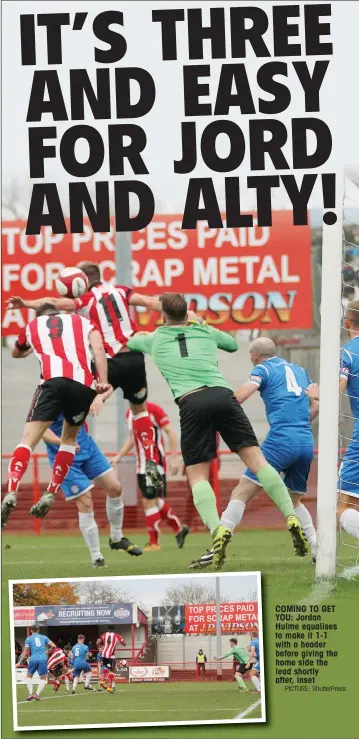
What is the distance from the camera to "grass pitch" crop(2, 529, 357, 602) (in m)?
7.66

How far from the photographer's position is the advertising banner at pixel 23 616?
592cm

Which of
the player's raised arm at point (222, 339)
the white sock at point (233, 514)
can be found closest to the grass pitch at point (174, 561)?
the white sock at point (233, 514)

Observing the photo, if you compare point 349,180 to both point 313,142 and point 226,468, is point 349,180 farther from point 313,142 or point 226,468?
point 226,468

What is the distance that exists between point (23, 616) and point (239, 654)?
107 cm

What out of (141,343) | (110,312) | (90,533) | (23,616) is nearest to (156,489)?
(90,533)

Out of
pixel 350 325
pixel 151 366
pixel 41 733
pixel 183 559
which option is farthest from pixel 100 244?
pixel 41 733

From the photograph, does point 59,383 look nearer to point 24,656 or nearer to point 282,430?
point 282,430

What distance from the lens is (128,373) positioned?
29.7ft

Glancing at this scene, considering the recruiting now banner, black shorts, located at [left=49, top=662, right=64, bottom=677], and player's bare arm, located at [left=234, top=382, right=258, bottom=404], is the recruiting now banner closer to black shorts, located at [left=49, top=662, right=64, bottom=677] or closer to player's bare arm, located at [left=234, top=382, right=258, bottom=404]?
black shorts, located at [left=49, top=662, right=64, bottom=677]

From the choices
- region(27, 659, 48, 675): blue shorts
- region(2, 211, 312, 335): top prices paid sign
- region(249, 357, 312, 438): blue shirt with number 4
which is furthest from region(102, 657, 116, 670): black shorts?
region(2, 211, 312, 335): top prices paid sign

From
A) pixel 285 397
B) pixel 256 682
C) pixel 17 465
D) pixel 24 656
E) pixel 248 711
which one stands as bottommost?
pixel 248 711

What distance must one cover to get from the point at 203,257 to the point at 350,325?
26.5 ft

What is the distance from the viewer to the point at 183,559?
9.95 metres

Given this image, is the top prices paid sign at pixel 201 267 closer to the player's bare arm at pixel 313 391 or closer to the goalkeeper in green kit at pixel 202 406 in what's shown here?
the player's bare arm at pixel 313 391
